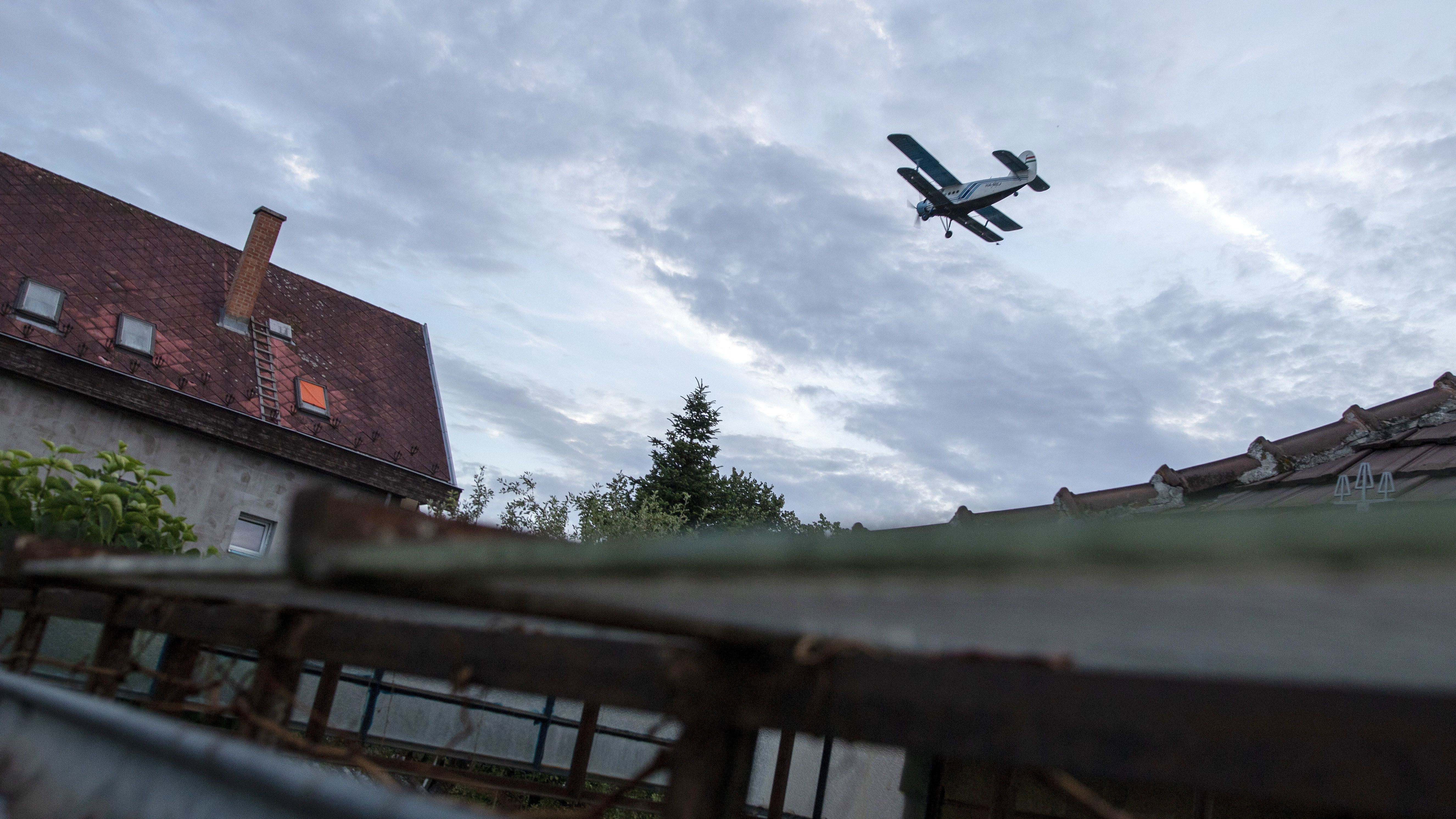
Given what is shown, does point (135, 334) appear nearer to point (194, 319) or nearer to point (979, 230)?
point (194, 319)

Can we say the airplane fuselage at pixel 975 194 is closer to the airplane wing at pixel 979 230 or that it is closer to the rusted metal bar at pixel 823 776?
the airplane wing at pixel 979 230

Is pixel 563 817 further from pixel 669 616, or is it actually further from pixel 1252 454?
pixel 1252 454

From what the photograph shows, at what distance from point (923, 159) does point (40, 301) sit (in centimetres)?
2067

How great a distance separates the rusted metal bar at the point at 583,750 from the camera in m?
8.99

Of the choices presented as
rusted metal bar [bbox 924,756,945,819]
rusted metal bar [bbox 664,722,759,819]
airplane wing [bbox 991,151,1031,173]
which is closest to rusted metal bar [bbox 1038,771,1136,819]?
rusted metal bar [bbox 664,722,759,819]

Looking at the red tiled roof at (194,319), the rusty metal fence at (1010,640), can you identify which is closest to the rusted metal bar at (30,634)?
the rusty metal fence at (1010,640)

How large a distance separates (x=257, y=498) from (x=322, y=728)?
15.2 meters

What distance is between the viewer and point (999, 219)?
32156 mm

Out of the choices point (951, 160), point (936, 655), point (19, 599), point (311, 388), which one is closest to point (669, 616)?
point (936, 655)

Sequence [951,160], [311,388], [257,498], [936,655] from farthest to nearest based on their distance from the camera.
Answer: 1. [951,160]
2. [311,388]
3. [257,498]
4. [936,655]

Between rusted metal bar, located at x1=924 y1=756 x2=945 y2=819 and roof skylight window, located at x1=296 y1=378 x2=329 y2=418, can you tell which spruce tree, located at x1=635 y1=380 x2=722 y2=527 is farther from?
rusted metal bar, located at x1=924 y1=756 x2=945 y2=819

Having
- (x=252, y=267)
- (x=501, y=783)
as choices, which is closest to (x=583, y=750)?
(x=501, y=783)

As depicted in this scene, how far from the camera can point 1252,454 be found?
27.7ft

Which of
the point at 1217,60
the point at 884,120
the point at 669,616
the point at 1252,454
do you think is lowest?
the point at 669,616
